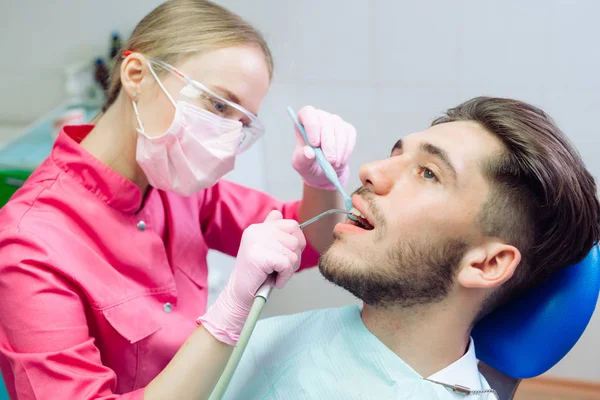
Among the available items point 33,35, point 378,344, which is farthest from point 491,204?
point 33,35

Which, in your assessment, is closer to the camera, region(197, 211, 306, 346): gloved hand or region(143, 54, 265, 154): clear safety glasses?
region(197, 211, 306, 346): gloved hand

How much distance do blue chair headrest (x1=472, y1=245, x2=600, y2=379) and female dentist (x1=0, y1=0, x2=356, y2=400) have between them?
19.5 inches

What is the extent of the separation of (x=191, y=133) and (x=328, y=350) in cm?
57

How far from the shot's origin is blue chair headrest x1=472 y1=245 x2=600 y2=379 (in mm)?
1152

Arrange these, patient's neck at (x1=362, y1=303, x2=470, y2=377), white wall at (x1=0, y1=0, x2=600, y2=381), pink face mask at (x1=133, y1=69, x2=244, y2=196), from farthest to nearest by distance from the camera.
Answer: white wall at (x1=0, y1=0, x2=600, y2=381) < pink face mask at (x1=133, y1=69, x2=244, y2=196) < patient's neck at (x1=362, y1=303, x2=470, y2=377)

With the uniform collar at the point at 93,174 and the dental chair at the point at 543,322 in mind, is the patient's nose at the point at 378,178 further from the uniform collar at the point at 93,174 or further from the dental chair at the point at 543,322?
the uniform collar at the point at 93,174

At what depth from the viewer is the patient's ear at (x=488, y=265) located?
3.63ft

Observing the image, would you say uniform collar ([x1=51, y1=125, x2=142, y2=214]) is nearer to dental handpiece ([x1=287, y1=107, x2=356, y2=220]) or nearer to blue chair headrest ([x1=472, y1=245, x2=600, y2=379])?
dental handpiece ([x1=287, y1=107, x2=356, y2=220])

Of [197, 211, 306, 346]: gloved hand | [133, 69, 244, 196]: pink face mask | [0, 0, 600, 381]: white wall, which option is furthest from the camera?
[0, 0, 600, 381]: white wall

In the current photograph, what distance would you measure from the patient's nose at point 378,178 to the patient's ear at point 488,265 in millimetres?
A: 204

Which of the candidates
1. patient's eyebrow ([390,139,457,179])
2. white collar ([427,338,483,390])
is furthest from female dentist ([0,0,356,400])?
white collar ([427,338,483,390])

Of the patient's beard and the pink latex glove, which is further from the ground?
the pink latex glove

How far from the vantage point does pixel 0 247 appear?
117cm

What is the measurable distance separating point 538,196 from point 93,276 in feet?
3.02
